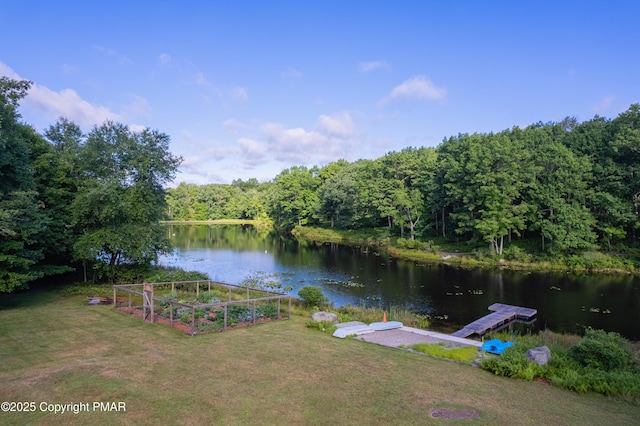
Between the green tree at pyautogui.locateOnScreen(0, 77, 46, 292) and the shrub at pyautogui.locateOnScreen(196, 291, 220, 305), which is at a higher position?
the green tree at pyautogui.locateOnScreen(0, 77, 46, 292)

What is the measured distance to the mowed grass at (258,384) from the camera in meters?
7.75

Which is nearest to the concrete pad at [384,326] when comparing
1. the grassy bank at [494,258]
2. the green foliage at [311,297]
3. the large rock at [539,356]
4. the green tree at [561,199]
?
the large rock at [539,356]

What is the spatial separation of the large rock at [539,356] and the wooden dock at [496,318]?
6311 millimetres

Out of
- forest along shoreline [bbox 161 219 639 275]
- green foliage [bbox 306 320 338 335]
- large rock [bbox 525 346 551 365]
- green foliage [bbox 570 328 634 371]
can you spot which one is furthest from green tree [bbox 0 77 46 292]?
forest along shoreline [bbox 161 219 639 275]

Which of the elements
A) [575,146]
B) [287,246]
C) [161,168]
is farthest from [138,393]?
[287,246]

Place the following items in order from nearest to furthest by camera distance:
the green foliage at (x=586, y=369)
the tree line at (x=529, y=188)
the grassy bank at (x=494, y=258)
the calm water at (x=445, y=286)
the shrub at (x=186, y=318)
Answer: the green foliage at (x=586, y=369) < the shrub at (x=186, y=318) < the calm water at (x=445, y=286) < the grassy bank at (x=494, y=258) < the tree line at (x=529, y=188)

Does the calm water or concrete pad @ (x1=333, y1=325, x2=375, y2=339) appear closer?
concrete pad @ (x1=333, y1=325, x2=375, y2=339)

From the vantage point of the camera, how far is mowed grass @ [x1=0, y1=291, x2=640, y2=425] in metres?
7.75

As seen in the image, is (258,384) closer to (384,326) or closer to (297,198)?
(384,326)

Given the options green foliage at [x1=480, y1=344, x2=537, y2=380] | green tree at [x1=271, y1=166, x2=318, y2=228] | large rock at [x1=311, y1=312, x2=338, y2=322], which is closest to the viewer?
green foliage at [x1=480, y1=344, x2=537, y2=380]

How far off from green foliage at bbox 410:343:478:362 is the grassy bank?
28.8m

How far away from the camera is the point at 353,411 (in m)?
7.94

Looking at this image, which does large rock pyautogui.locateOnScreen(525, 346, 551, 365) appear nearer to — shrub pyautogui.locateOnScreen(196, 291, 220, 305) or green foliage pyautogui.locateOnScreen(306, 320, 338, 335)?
green foliage pyautogui.locateOnScreen(306, 320, 338, 335)

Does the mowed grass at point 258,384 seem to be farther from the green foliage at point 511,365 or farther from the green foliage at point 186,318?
the green foliage at point 186,318
